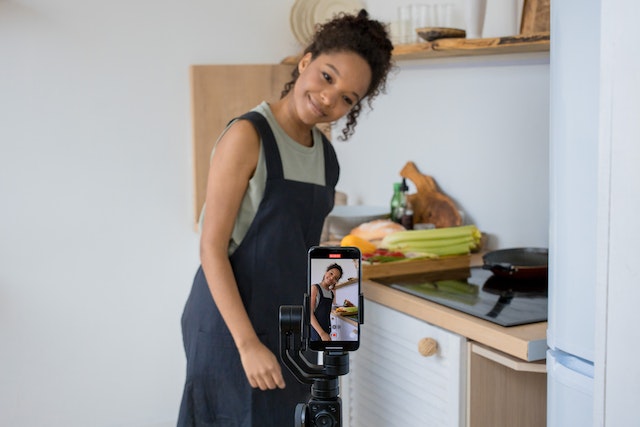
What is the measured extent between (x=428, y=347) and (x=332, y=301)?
0.97 m

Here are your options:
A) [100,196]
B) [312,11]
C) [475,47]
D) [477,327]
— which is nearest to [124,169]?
[100,196]

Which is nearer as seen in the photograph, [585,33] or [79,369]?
[585,33]

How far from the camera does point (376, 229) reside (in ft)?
8.21

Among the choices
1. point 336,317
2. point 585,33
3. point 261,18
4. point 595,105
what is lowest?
point 336,317

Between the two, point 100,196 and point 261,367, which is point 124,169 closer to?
point 100,196

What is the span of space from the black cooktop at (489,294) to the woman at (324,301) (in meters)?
0.87

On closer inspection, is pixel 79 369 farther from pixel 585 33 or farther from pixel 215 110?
pixel 585 33

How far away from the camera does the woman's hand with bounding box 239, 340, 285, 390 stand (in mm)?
1550

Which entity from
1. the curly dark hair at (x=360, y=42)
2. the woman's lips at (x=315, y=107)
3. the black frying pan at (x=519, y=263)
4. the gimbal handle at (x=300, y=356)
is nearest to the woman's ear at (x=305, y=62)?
the curly dark hair at (x=360, y=42)

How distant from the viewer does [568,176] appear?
4.27 feet

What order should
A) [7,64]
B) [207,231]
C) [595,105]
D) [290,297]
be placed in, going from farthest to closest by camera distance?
[7,64]
[290,297]
[207,231]
[595,105]

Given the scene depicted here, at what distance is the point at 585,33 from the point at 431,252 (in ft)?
3.67

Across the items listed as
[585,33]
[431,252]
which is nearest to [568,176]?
[585,33]

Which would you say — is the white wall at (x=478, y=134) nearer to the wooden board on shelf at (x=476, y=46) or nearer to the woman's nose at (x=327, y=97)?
the wooden board on shelf at (x=476, y=46)
